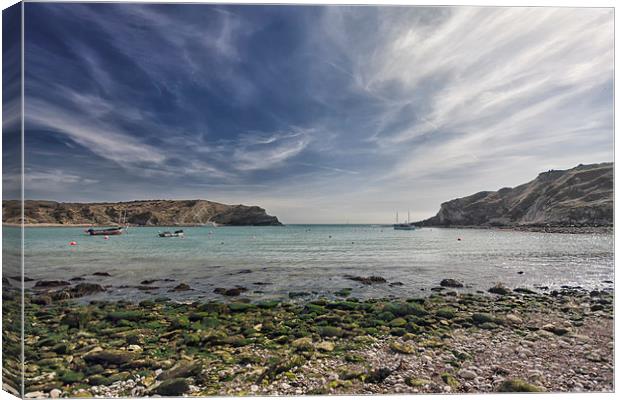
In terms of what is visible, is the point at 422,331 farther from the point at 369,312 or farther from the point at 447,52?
the point at 447,52

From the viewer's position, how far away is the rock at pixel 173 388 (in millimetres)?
2805

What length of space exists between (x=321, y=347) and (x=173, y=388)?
1.63m

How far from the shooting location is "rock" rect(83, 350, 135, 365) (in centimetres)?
295

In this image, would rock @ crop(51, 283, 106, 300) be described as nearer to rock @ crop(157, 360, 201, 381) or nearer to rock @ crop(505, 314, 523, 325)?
rock @ crop(157, 360, 201, 381)

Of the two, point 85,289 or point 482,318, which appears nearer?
point 482,318

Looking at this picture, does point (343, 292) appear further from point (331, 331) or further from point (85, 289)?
point (85, 289)

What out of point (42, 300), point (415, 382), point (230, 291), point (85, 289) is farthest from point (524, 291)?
point (42, 300)

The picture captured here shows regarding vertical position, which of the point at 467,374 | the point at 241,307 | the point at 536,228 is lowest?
the point at 467,374

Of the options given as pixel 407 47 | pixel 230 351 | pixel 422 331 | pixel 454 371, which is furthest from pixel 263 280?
pixel 407 47

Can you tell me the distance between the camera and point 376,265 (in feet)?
16.2

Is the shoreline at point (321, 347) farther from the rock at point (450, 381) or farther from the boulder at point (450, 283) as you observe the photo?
the boulder at point (450, 283)

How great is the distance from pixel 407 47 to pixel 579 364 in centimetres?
440

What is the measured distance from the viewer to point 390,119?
3.89 metres

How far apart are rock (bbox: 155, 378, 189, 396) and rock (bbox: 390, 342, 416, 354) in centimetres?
233
